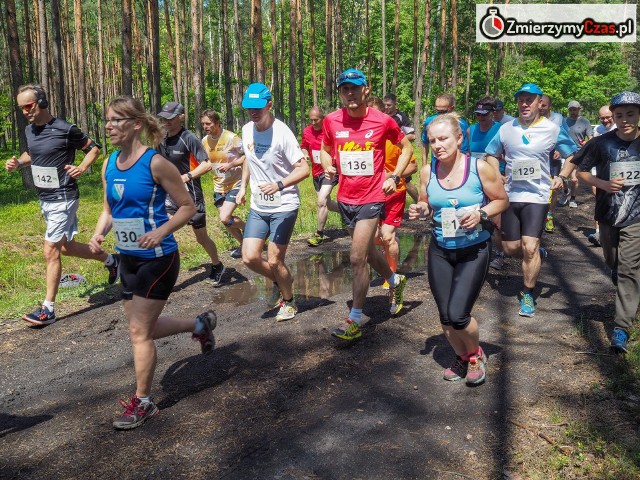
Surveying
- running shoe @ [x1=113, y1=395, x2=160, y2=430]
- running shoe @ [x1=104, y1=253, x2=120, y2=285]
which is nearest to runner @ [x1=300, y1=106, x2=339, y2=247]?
running shoe @ [x1=104, y1=253, x2=120, y2=285]

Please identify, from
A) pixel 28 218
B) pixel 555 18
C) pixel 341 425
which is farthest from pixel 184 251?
pixel 555 18

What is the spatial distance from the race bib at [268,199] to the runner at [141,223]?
185 cm

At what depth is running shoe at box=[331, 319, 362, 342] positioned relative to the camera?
5410 mm

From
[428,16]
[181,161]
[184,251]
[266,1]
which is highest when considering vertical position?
[266,1]

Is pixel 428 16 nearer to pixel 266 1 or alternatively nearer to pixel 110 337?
pixel 110 337

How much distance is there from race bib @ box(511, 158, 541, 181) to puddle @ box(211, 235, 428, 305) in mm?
2166

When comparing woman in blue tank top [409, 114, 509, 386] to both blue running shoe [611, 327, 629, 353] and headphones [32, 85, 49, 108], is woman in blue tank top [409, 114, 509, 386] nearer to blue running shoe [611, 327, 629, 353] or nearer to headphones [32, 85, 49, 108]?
blue running shoe [611, 327, 629, 353]

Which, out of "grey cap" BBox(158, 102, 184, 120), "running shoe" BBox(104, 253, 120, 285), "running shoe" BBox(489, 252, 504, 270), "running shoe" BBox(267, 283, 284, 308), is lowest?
"running shoe" BBox(267, 283, 284, 308)

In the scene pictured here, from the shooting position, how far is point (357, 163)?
18.2ft

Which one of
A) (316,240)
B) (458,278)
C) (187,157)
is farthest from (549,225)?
(458,278)

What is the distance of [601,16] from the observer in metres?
37.7

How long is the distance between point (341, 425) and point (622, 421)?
1.85 m

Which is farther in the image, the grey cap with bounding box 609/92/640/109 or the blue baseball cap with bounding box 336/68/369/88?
the blue baseball cap with bounding box 336/68/369/88

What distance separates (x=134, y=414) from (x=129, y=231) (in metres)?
1.23
